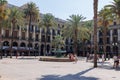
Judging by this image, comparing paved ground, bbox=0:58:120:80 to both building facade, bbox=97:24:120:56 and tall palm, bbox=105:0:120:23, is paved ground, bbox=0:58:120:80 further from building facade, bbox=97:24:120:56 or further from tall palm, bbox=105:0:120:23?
building facade, bbox=97:24:120:56

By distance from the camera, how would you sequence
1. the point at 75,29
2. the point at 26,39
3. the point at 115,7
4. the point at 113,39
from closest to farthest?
1. the point at 115,7
2. the point at 75,29
3. the point at 26,39
4. the point at 113,39

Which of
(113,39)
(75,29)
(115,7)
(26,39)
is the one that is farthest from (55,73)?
(113,39)

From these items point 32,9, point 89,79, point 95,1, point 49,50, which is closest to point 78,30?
point 32,9

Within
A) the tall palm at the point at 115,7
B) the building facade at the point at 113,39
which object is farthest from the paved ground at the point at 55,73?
the building facade at the point at 113,39

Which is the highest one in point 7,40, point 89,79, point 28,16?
point 28,16

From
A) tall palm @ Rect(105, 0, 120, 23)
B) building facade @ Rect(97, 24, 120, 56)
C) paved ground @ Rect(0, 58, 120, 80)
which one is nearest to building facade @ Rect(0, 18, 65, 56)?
building facade @ Rect(97, 24, 120, 56)

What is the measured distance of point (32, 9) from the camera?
252 feet

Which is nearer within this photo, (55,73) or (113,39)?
(55,73)

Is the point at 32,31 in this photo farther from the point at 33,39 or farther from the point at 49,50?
the point at 49,50

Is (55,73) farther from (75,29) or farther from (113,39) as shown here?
(113,39)

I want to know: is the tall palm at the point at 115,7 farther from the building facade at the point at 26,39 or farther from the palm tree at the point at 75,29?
the building facade at the point at 26,39

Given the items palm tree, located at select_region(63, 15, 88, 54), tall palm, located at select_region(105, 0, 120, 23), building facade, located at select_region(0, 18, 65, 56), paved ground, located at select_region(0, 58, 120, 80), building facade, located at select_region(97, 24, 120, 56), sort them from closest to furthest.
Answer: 1. paved ground, located at select_region(0, 58, 120, 80)
2. tall palm, located at select_region(105, 0, 120, 23)
3. palm tree, located at select_region(63, 15, 88, 54)
4. building facade, located at select_region(0, 18, 65, 56)
5. building facade, located at select_region(97, 24, 120, 56)

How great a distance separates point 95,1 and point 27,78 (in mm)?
16847

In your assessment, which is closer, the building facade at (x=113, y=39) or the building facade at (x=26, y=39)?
the building facade at (x=26, y=39)
